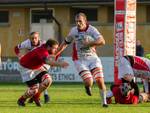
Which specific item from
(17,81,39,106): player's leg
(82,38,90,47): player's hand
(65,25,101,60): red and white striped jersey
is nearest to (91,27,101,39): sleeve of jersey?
(65,25,101,60): red and white striped jersey

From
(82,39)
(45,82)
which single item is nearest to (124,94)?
(82,39)

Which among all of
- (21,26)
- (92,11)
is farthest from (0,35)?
(92,11)

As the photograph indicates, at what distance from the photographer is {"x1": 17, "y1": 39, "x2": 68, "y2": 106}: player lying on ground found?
17.2 m

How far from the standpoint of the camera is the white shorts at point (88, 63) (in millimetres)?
17656

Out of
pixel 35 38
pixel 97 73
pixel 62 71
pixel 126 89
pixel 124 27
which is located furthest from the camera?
pixel 62 71

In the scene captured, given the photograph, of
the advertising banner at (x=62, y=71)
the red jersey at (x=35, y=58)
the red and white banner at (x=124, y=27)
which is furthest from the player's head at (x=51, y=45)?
the advertising banner at (x=62, y=71)

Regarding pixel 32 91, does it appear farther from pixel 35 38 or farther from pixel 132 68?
pixel 132 68

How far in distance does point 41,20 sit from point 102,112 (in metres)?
31.4

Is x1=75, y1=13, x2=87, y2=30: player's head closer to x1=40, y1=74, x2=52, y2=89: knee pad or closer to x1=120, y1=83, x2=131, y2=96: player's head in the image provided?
x1=40, y1=74, x2=52, y2=89: knee pad

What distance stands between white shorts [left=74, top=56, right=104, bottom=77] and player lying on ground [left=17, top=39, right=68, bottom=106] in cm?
78

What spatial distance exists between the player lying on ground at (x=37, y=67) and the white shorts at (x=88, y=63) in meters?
0.78

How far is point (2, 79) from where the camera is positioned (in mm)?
35594

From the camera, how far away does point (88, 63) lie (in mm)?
17766

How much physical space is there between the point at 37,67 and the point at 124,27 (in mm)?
5428
